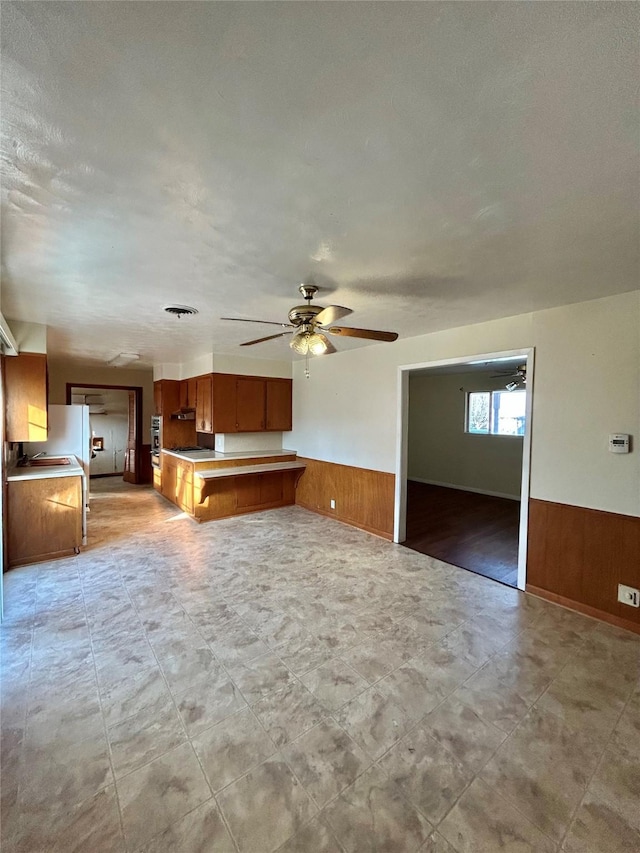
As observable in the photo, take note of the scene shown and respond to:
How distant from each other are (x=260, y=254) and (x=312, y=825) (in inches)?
102

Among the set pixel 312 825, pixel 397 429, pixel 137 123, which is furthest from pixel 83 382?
pixel 312 825

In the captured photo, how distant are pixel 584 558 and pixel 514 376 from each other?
4.53m

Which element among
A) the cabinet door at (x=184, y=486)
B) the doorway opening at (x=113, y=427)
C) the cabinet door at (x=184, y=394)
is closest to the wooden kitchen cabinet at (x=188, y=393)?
the cabinet door at (x=184, y=394)

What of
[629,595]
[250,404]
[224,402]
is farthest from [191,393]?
[629,595]

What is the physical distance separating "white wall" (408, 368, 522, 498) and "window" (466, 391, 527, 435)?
0.12 m

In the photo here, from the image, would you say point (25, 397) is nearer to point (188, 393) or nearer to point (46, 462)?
point (46, 462)

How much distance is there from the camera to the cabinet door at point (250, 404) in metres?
5.62

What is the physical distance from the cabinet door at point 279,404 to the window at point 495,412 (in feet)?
12.8

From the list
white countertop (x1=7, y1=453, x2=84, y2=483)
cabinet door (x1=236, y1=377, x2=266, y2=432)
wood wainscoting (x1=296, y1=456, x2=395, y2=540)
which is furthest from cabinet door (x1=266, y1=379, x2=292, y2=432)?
white countertop (x1=7, y1=453, x2=84, y2=483)

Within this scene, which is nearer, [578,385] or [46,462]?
[578,385]

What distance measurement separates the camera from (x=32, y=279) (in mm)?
2441

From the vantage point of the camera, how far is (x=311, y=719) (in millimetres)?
1830

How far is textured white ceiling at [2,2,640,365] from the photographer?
847 mm

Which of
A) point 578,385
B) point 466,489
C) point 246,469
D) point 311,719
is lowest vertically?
point 311,719
